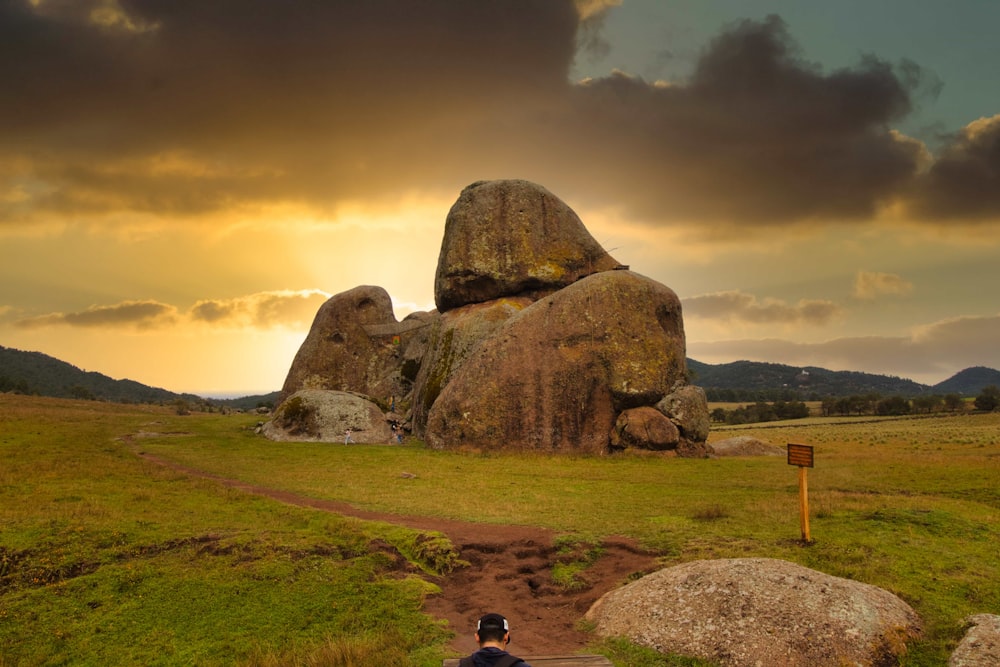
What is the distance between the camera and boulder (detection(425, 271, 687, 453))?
121ft

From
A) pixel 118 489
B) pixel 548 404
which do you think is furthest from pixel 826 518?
pixel 118 489

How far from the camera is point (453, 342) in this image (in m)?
45.8

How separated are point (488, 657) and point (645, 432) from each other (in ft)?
101

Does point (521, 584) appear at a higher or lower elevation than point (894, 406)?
lower

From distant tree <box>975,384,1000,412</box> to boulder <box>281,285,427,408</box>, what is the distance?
103 m

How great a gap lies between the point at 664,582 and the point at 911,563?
19.3 feet

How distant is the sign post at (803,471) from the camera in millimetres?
14891

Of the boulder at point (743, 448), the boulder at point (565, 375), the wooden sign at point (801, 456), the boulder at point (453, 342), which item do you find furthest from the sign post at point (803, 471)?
the boulder at point (453, 342)

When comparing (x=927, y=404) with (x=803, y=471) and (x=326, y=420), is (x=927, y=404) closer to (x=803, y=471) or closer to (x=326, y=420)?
(x=326, y=420)

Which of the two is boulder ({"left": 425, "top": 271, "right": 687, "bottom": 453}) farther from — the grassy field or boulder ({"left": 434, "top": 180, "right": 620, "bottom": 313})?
boulder ({"left": 434, "top": 180, "right": 620, "bottom": 313})

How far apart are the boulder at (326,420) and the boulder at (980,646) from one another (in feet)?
122

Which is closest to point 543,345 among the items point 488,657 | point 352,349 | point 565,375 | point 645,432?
point 565,375

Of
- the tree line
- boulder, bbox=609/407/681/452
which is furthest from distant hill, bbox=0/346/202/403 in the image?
boulder, bbox=609/407/681/452

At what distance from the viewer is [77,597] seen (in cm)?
1252
